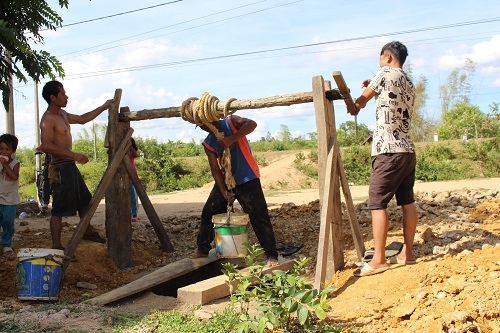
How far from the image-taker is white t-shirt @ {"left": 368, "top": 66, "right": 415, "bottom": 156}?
4.87 m

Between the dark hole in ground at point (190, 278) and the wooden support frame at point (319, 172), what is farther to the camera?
the dark hole in ground at point (190, 278)

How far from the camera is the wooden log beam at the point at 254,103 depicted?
5379 mm

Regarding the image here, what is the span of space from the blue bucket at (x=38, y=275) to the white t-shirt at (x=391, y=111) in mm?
3118

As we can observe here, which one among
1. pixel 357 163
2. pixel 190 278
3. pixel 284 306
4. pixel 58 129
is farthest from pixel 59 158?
pixel 357 163

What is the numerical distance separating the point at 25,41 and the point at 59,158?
4.50ft

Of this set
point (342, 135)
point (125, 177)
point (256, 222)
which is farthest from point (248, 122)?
point (342, 135)

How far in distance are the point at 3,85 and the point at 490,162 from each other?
18.5m

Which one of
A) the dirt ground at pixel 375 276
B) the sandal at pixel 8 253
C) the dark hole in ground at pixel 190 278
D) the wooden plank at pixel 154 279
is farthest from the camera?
the sandal at pixel 8 253

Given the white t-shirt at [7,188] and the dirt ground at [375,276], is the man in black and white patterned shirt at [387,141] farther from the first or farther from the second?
the white t-shirt at [7,188]

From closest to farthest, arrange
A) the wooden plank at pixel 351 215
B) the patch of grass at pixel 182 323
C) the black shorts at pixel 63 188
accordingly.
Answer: the patch of grass at pixel 182 323, the wooden plank at pixel 351 215, the black shorts at pixel 63 188

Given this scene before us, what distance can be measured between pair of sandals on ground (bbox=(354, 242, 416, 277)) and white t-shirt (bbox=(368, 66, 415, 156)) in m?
0.95

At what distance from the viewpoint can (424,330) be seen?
3.63m

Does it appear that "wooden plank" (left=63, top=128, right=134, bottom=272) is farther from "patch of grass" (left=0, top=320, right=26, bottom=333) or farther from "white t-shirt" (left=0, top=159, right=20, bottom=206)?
"patch of grass" (left=0, top=320, right=26, bottom=333)

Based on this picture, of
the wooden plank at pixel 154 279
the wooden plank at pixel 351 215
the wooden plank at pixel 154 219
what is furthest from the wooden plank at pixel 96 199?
the wooden plank at pixel 351 215
